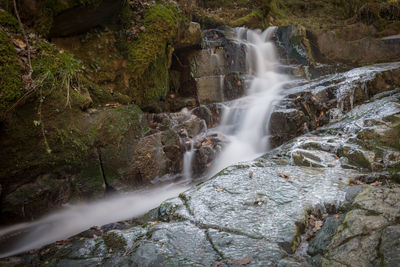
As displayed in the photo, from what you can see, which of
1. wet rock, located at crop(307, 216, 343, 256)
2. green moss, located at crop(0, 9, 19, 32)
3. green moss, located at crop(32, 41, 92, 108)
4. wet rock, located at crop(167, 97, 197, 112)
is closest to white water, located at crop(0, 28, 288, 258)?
wet rock, located at crop(167, 97, 197, 112)

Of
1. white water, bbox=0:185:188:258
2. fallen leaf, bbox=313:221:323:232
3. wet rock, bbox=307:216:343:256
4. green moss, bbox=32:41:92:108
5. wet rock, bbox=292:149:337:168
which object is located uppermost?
green moss, bbox=32:41:92:108

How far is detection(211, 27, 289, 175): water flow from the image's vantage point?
6.56 metres

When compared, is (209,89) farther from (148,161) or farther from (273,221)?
(273,221)

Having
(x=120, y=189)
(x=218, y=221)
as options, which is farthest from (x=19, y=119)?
(x=218, y=221)

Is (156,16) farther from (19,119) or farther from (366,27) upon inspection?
(366,27)

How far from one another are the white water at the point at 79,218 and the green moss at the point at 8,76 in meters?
1.88

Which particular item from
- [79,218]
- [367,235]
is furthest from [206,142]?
[367,235]

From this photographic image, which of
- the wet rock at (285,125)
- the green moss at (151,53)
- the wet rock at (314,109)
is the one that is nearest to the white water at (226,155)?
the wet rock at (285,125)

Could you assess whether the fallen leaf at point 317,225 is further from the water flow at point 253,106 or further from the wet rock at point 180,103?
the wet rock at point 180,103

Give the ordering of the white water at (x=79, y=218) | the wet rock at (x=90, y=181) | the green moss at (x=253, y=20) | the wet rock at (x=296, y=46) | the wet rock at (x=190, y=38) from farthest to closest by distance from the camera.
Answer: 1. the green moss at (x=253, y=20)
2. the wet rock at (x=296, y=46)
3. the wet rock at (x=190, y=38)
4. the wet rock at (x=90, y=181)
5. the white water at (x=79, y=218)

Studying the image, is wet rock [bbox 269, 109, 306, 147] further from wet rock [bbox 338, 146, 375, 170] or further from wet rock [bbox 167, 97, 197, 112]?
wet rock [bbox 167, 97, 197, 112]

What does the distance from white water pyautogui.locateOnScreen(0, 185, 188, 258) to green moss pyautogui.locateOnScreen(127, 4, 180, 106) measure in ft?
9.50

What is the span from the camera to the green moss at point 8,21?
12.4ft

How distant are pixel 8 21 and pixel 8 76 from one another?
3.47ft
